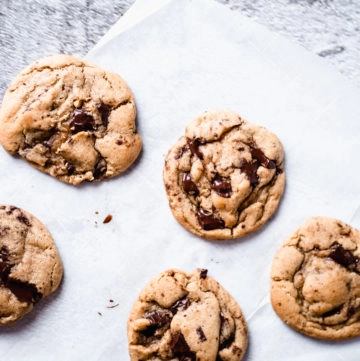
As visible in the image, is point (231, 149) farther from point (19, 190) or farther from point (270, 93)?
point (19, 190)

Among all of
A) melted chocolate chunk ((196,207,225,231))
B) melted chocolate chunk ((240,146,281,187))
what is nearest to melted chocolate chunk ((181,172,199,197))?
melted chocolate chunk ((196,207,225,231))

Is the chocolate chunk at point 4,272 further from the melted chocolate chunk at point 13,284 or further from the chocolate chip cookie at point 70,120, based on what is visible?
the chocolate chip cookie at point 70,120

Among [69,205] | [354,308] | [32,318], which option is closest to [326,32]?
[354,308]

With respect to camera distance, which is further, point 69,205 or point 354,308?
point 69,205

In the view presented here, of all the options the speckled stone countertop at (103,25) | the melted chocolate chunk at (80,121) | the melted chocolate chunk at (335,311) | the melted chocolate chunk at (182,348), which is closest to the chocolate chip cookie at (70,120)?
the melted chocolate chunk at (80,121)

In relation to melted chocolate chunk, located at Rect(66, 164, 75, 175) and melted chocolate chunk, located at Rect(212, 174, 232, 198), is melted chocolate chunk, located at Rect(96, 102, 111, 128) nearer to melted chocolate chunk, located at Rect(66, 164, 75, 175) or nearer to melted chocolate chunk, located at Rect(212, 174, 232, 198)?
melted chocolate chunk, located at Rect(66, 164, 75, 175)

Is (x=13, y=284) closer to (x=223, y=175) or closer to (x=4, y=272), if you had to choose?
(x=4, y=272)
